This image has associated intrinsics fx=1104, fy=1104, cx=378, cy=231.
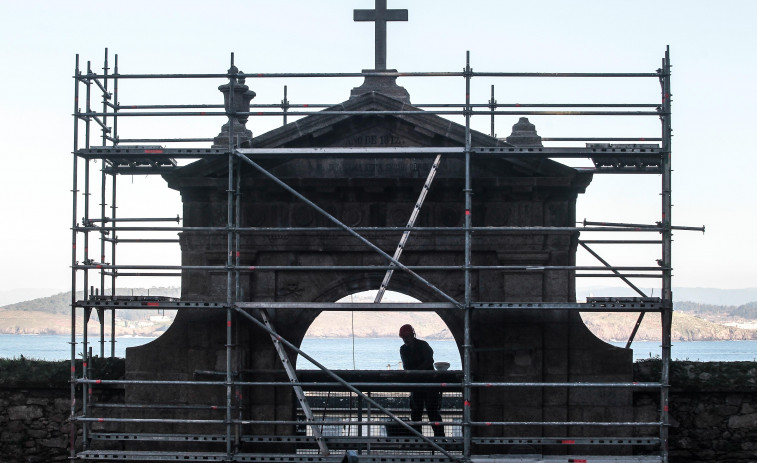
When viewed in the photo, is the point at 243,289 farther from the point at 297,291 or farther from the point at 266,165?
the point at 266,165

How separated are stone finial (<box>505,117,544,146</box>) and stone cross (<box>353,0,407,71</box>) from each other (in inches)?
87.7

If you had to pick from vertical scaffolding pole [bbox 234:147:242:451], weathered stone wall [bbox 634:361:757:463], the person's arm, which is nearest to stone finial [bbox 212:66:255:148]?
vertical scaffolding pole [bbox 234:147:242:451]

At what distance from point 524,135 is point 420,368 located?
13.8 feet

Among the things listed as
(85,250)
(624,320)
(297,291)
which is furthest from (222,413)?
(624,320)

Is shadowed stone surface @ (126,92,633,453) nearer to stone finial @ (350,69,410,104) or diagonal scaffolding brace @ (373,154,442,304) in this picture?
diagonal scaffolding brace @ (373,154,442,304)

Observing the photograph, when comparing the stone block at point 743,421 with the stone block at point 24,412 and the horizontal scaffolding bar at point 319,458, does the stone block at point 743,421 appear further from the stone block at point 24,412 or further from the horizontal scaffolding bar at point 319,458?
the stone block at point 24,412

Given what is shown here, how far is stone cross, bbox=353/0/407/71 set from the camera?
16.4m

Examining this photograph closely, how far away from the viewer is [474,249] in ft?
50.4

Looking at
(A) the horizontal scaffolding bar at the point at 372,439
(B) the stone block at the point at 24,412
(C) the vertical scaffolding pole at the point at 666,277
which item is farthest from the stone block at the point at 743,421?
(B) the stone block at the point at 24,412

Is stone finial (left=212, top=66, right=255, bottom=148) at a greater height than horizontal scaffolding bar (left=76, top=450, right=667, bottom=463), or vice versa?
stone finial (left=212, top=66, right=255, bottom=148)

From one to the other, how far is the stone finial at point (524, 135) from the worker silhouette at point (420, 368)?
3.27 metres

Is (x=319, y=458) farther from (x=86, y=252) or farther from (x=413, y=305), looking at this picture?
(x=86, y=252)

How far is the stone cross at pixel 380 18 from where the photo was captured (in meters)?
16.4

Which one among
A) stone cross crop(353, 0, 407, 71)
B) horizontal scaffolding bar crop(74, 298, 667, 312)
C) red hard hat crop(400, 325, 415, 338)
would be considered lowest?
red hard hat crop(400, 325, 415, 338)
